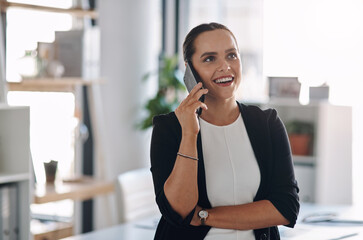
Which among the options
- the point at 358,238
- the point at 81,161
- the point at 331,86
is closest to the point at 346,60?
the point at 331,86

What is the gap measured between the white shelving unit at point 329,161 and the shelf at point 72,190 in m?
1.43

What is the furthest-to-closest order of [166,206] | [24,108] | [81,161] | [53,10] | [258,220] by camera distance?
[81,161] < [53,10] < [24,108] < [258,220] < [166,206]

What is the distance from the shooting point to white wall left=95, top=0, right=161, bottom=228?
4781mm

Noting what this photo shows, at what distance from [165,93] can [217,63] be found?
3.33m

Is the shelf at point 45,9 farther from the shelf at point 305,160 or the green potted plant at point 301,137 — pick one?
the shelf at point 305,160

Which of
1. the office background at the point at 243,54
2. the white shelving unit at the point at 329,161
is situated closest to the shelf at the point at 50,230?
the office background at the point at 243,54

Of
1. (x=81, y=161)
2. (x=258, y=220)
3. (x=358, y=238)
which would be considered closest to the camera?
(x=258, y=220)

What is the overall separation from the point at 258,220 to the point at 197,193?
0.22m

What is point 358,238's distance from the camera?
2.39 meters

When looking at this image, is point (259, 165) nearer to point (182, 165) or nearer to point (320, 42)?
point (182, 165)

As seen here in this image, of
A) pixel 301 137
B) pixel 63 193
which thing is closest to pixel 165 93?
pixel 301 137

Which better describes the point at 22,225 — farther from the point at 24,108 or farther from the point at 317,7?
the point at 317,7

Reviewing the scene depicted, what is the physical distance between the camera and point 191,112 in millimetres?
1545

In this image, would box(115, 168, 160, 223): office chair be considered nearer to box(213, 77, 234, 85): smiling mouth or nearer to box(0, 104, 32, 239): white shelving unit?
box(0, 104, 32, 239): white shelving unit
